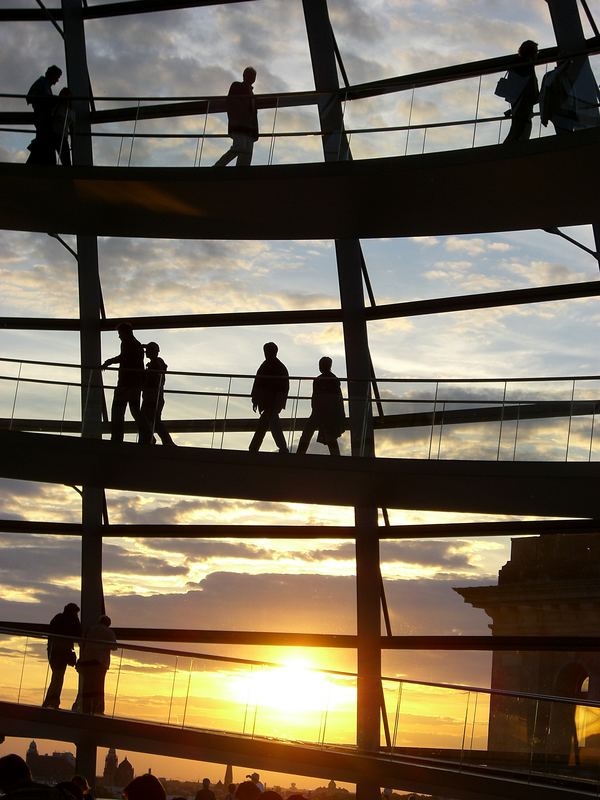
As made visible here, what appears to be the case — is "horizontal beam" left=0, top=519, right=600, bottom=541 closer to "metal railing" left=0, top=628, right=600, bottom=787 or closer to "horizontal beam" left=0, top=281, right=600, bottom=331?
"metal railing" left=0, top=628, right=600, bottom=787

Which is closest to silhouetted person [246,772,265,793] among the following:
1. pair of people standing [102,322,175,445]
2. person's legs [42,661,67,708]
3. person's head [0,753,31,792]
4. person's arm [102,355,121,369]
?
person's legs [42,661,67,708]

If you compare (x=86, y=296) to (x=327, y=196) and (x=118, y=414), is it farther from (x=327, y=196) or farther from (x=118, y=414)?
(x=327, y=196)

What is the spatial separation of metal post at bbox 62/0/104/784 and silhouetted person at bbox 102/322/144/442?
1.88 metres

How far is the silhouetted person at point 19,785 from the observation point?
480 cm

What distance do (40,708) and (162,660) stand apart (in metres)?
1.83

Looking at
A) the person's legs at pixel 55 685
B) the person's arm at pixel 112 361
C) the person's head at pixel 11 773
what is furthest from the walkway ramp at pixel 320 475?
the person's head at pixel 11 773

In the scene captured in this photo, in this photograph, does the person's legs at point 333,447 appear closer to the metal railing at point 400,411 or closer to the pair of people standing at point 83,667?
the metal railing at point 400,411

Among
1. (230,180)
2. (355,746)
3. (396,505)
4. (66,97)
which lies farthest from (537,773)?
(66,97)

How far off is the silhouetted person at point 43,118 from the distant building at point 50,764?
9.12 m

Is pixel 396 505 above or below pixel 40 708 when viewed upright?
above

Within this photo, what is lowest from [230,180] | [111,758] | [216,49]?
[111,758]

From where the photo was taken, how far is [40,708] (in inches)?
629

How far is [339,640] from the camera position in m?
17.8

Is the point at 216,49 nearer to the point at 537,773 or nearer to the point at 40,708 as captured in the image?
the point at 40,708
